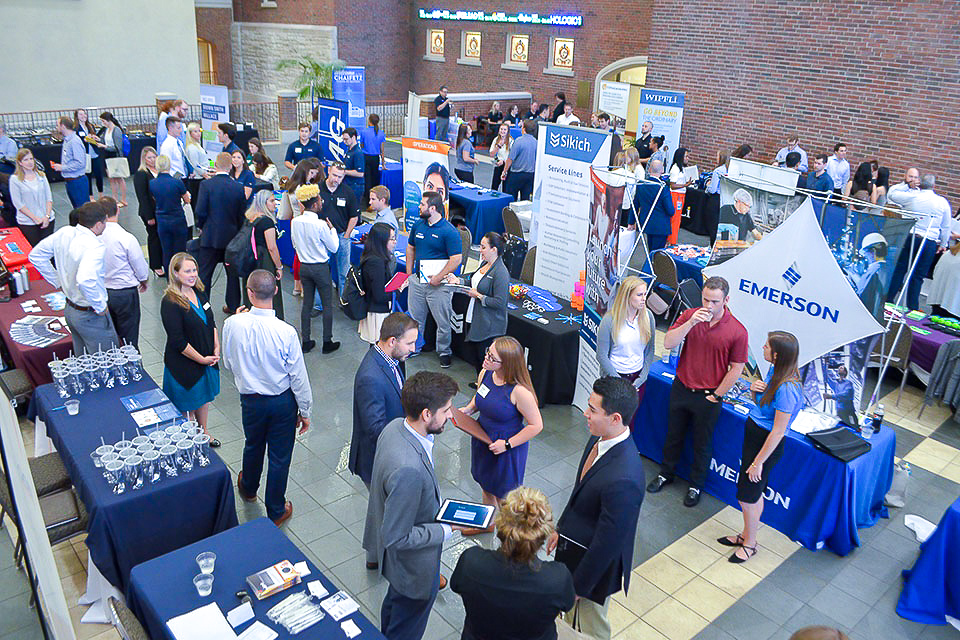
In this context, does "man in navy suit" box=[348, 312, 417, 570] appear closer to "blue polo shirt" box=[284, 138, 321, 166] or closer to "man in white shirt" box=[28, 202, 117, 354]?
"man in white shirt" box=[28, 202, 117, 354]

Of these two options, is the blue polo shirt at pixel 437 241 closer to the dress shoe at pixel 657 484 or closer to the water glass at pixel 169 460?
the dress shoe at pixel 657 484

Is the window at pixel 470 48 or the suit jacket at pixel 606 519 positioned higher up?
the window at pixel 470 48

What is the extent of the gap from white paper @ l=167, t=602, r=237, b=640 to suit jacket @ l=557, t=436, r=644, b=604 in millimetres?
1421

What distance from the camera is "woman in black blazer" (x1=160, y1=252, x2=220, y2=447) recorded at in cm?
443

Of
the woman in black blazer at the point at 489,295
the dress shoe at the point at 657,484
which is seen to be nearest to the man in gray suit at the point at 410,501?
the dress shoe at the point at 657,484

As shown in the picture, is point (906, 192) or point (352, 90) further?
point (352, 90)

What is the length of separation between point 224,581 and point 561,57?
18.2 metres

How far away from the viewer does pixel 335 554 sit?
4.31 metres

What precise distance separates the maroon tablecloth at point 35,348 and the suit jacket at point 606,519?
4.14 m

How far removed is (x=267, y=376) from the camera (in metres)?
4.02

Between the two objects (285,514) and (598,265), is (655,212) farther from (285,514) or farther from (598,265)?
(285,514)

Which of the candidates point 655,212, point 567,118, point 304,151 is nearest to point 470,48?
point 567,118

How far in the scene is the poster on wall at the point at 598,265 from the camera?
5273 mm

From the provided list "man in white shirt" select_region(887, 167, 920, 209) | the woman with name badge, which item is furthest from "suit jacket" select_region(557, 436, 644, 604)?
"man in white shirt" select_region(887, 167, 920, 209)
